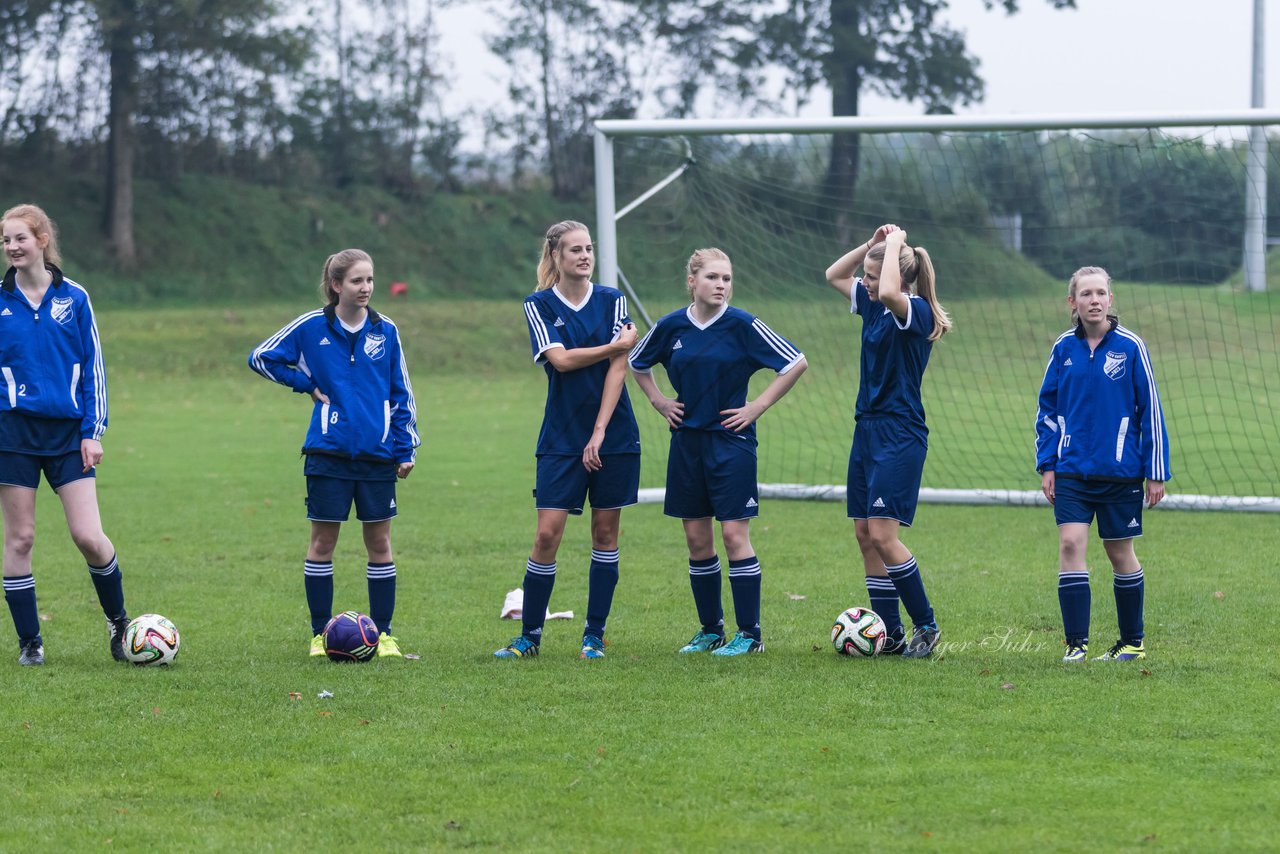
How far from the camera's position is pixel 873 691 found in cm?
560

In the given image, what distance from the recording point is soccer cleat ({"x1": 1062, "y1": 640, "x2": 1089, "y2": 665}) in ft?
19.9

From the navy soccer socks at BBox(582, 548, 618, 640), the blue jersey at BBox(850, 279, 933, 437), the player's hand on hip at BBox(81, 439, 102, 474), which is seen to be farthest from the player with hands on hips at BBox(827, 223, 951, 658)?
the player's hand on hip at BBox(81, 439, 102, 474)

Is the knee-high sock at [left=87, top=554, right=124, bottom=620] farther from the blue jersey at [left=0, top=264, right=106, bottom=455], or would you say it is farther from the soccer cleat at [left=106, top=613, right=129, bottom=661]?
the blue jersey at [left=0, top=264, right=106, bottom=455]

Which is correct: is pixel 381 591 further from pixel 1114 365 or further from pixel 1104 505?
pixel 1114 365

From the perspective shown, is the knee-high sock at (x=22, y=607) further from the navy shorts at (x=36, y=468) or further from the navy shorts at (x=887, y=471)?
the navy shorts at (x=887, y=471)

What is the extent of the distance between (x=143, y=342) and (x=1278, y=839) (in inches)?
1037

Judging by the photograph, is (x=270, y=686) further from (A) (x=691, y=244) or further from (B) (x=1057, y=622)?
→ (A) (x=691, y=244)

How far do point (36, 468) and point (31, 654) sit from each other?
2.73 ft

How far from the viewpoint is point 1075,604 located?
20.0ft

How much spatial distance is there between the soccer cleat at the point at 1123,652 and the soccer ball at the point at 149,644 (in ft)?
13.2

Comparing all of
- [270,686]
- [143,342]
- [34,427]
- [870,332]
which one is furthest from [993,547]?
[143,342]

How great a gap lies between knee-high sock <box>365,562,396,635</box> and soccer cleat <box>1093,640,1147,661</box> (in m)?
3.16

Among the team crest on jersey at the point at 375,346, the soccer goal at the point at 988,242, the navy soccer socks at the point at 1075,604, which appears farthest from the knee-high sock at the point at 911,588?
the soccer goal at the point at 988,242

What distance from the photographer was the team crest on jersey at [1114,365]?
6.01 m
